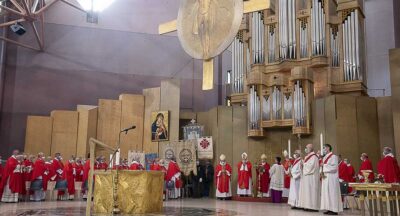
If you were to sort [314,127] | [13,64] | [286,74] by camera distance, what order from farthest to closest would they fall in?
[13,64] < [286,74] < [314,127]

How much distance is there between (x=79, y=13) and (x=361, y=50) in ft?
42.4

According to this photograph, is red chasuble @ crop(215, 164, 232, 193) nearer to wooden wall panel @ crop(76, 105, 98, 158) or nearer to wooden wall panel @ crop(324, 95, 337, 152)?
wooden wall panel @ crop(324, 95, 337, 152)

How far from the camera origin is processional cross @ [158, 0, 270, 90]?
9531 millimetres

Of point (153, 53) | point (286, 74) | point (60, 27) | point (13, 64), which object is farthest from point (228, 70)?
point (13, 64)

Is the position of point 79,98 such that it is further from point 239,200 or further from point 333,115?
point 333,115

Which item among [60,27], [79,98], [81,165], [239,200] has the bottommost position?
[239,200]

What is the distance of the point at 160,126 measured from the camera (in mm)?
18250

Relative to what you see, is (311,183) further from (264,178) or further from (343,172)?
(264,178)

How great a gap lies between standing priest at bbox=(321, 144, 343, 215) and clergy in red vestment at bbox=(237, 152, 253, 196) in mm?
5698

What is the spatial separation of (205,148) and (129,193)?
765 centimetres

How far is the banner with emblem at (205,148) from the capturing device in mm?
17156

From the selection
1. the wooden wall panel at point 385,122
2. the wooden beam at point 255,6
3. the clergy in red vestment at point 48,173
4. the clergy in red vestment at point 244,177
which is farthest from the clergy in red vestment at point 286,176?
the clergy in red vestment at point 48,173

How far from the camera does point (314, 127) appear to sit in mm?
14992

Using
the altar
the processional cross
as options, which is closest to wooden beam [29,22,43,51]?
the processional cross
